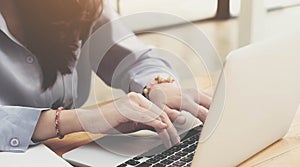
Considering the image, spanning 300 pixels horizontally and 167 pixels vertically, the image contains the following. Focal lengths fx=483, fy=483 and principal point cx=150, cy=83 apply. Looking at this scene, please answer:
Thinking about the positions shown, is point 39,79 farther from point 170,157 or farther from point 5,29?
point 170,157

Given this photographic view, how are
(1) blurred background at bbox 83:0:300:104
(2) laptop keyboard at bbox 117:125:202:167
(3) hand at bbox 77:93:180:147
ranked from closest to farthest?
1. (2) laptop keyboard at bbox 117:125:202:167
2. (3) hand at bbox 77:93:180:147
3. (1) blurred background at bbox 83:0:300:104

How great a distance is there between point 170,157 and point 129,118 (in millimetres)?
159

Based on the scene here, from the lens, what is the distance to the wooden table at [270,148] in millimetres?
1000

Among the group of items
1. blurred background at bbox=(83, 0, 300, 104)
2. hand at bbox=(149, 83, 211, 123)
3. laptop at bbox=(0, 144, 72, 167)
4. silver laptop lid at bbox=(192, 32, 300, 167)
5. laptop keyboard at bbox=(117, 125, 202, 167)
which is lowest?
blurred background at bbox=(83, 0, 300, 104)

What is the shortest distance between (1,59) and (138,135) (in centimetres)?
44

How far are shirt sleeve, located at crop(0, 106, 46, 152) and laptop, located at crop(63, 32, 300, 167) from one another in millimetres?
105

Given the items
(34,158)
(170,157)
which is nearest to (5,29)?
(34,158)

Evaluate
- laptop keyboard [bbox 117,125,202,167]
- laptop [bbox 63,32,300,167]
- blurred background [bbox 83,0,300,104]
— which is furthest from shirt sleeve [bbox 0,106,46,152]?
blurred background [bbox 83,0,300,104]

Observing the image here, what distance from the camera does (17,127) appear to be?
1.06 meters

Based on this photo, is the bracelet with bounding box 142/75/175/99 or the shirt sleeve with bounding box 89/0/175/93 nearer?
the bracelet with bounding box 142/75/175/99

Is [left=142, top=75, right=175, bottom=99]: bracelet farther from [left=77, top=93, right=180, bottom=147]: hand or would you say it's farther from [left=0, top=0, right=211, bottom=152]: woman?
[left=77, top=93, right=180, bottom=147]: hand

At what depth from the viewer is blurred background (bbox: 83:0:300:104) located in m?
3.29

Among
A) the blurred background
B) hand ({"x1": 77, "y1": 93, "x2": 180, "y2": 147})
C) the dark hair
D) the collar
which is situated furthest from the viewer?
the blurred background

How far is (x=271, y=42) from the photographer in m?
0.85
